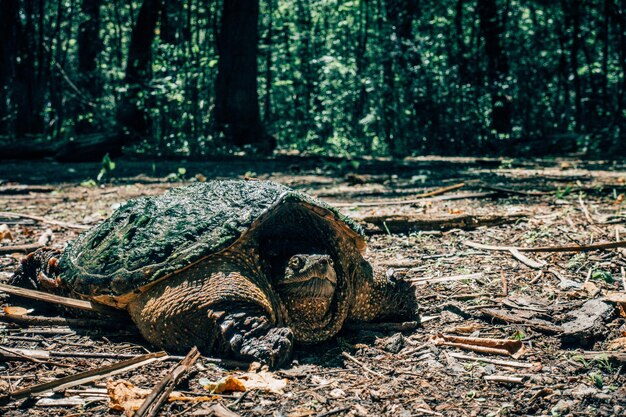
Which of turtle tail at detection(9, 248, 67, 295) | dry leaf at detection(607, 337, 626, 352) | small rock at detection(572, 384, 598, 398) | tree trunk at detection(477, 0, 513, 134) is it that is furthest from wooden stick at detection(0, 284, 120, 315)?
tree trunk at detection(477, 0, 513, 134)

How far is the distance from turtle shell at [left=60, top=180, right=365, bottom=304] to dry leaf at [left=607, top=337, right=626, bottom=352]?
1.29 m

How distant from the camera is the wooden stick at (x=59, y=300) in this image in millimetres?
3465

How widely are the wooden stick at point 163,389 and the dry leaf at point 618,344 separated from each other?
1861mm

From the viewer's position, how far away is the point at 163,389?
2.60m

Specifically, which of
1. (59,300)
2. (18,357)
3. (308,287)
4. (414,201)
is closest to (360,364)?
(308,287)

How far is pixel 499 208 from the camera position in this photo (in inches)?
249

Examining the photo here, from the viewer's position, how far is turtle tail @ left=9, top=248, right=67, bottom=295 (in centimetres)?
390

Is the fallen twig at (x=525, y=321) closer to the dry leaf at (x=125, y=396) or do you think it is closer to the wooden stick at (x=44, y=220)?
the dry leaf at (x=125, y=396)

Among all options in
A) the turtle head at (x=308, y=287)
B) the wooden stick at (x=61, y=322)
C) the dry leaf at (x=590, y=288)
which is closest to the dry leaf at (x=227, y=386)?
the turtle head at (x=308, y=287)

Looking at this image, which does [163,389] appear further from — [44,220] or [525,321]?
[44,220]

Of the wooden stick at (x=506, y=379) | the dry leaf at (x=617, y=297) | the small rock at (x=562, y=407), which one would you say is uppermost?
the dry leaf at (x=617, y=297)

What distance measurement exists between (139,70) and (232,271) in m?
12.4

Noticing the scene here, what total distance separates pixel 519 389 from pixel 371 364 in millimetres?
655

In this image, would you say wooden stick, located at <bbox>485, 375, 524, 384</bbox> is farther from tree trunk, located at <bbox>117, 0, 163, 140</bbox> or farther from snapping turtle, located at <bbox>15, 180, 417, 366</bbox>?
tree trunk, located at <bbox>117, 0, 163, 140</bbox>
